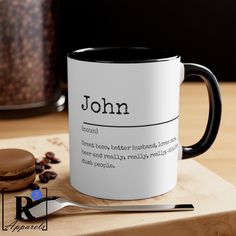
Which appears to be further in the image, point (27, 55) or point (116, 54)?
point (27, 55)

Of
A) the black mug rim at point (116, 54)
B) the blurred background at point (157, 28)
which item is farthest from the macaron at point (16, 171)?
the blurred background at point (157, 28)

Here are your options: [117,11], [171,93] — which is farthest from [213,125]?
[117,11]

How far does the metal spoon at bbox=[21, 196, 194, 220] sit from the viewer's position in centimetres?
54

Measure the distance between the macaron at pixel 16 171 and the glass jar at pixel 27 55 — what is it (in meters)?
0.32

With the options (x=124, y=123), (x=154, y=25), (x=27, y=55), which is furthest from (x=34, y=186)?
(x=154, y=25)

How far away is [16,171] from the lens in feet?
1.95

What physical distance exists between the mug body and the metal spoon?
0.03 meters

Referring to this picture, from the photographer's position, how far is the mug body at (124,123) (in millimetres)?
550

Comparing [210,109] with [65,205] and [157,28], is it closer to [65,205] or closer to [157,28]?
[65,205]

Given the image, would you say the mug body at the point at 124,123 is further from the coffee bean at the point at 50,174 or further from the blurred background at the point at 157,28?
the blurred background at the point at 157,28

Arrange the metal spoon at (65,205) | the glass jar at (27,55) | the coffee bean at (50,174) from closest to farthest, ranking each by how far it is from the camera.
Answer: the metal spoon at (65,205)
the coffee bean at (50,174)
the glass jar at (27,55)

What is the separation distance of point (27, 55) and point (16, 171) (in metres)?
0.36

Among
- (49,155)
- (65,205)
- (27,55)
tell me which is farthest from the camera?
(27,55)

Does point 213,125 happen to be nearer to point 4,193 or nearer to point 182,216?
point 182,216
